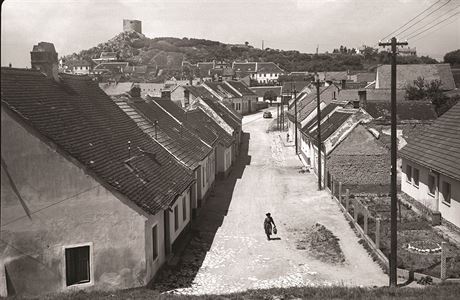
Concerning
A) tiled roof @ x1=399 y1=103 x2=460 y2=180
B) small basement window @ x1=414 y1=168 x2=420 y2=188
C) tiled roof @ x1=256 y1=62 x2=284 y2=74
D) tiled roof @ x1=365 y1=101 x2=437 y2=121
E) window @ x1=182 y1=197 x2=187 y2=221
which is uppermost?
tiled roof @ x1=256 y1=62 x2=284 y2=74

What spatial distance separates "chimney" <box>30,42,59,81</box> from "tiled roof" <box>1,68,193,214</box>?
0.48 m

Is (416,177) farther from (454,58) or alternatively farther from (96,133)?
(454,58)

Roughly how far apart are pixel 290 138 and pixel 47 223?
46.1 m

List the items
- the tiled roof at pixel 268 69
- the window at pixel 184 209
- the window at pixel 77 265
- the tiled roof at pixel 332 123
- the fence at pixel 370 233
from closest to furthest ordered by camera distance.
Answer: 1. the window at pixel 77 265
2. the fence at pixel 370 233
3. the window at pixel 184 209
4. the tiled roof at pixel 332 123
5. the tiled roof at pixel 268 69

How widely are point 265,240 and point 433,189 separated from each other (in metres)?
9.36

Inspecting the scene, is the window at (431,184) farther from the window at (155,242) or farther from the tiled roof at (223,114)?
the tiled roof at (223,114)

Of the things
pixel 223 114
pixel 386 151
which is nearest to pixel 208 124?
pixel 223 114

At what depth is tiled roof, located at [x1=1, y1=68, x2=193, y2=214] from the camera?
13094 mm

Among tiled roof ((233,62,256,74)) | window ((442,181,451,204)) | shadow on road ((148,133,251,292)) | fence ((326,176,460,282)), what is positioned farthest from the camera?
tiled roof ((233,62,256,74))

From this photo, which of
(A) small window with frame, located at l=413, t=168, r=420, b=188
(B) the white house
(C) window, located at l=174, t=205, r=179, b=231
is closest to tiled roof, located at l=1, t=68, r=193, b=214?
(C) window, located at l=174, t=205, r=179, b=231

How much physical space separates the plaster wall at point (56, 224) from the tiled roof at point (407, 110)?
27170 millimetres

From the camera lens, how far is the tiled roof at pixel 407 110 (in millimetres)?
36781

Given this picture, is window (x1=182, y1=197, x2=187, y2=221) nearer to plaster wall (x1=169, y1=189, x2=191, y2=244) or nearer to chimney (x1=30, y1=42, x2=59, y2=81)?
plaster wall (x1=169, y1=189, x2=191, y2=244)

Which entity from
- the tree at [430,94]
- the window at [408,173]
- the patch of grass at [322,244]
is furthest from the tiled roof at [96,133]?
the tree at [430,94]
